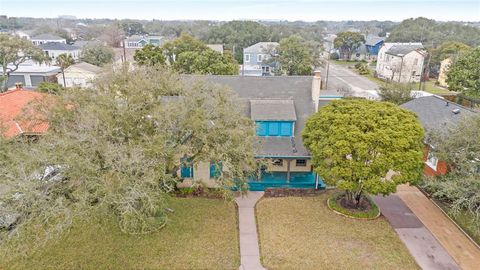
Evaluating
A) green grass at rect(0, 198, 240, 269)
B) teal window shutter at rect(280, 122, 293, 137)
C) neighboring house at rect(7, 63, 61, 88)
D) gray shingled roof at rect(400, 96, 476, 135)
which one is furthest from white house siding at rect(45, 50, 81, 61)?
gray shingled roof at rect(400, 96, 476, 135)

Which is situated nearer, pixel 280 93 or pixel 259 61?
pixel 280 93

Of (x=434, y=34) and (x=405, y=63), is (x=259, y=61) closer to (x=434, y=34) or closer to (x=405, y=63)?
(x=405, y=63)

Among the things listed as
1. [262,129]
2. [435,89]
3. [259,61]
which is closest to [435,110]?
[262,129]

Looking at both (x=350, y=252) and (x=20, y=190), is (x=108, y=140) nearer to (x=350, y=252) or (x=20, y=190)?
(x=20, y=190)

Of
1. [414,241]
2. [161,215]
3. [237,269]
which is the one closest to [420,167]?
[414,241]

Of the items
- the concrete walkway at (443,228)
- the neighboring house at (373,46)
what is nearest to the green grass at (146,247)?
the concrete walkway at (443,228)

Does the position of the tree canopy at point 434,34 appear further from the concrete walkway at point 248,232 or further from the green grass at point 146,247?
the green grass at point 146,247

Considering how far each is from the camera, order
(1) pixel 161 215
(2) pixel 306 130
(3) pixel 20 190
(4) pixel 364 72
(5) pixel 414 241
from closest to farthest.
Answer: (3) pixel 20 190
(5) pixel 414 241
(1) pixel 161 215
(2) pixel 306 130
(4) pixel 364 72
